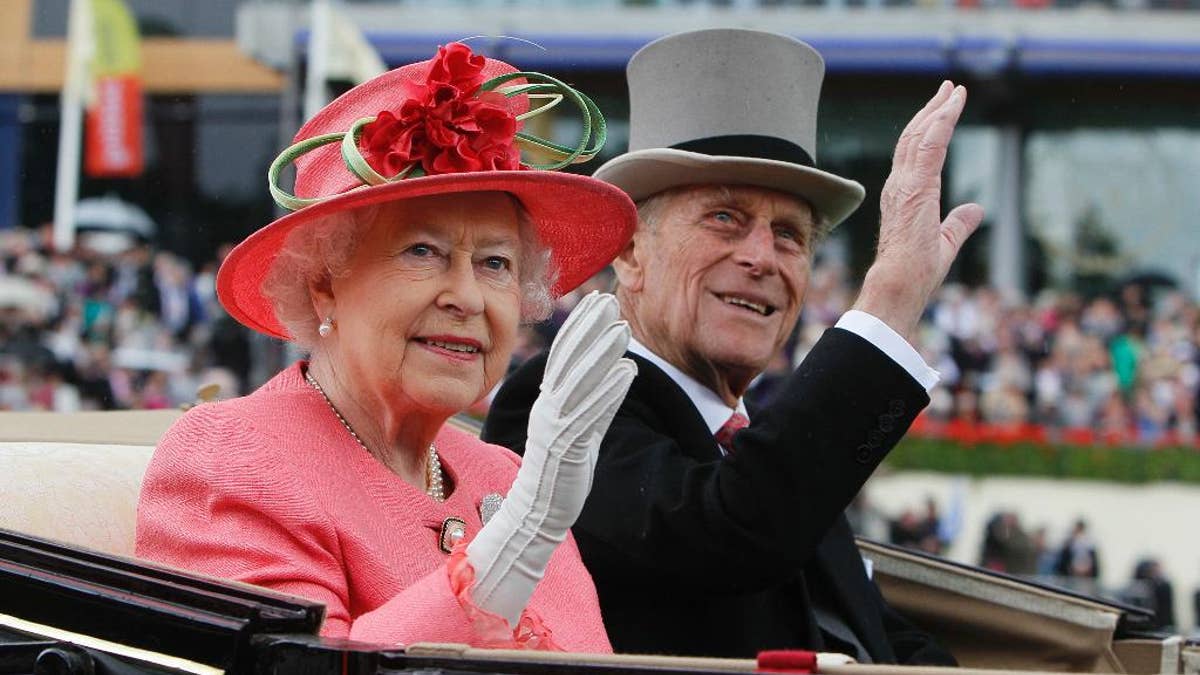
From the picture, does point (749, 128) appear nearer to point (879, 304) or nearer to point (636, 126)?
point (636, 126)

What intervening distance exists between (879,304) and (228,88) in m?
19.3

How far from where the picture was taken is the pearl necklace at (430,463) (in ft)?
6.84

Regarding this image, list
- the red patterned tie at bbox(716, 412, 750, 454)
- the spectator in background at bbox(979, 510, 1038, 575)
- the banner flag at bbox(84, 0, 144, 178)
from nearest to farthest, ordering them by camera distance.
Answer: the red patterned tie at bbox(716, 412, 750, 454) < the spectator in background at bbox(979, 510, 1038, 575) < the banner flag at bbox(84, 0, 144, 178)

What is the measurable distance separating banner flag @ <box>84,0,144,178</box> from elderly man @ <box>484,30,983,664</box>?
49.4ft

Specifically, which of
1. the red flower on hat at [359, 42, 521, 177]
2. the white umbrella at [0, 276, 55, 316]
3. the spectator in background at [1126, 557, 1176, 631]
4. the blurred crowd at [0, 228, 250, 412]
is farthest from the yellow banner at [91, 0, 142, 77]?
the red flower on hat at [359, 42, 521, 177]

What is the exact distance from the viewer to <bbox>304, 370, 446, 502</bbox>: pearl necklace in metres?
2.08

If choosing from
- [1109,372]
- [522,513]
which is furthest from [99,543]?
[1109,372]

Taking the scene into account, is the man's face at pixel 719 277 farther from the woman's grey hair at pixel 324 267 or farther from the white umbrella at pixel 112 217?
the white umbrella at pixel 112 217

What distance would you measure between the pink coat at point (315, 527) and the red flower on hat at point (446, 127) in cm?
32

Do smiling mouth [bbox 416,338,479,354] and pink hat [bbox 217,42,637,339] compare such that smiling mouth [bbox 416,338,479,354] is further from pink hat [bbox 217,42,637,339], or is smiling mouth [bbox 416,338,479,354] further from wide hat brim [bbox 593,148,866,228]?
wide hat brim [bbox 593,148,866,228]

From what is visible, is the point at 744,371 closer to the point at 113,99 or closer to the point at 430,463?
the point at 430,463

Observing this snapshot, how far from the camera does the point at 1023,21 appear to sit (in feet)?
61.8

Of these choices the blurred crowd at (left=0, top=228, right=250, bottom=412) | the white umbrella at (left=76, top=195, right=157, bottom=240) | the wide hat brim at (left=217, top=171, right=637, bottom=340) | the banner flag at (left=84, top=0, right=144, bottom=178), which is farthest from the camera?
the white umbrella at (left=76, top=195, right=157, bottom=240)

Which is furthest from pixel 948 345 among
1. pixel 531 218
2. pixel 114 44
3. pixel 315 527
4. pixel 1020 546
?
pixel 315 527
